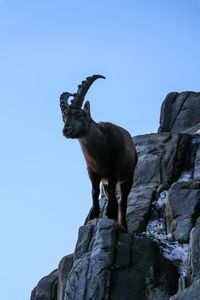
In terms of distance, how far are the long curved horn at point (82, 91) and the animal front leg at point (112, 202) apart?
99.6 inches

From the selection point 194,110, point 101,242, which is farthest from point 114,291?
point 194,110

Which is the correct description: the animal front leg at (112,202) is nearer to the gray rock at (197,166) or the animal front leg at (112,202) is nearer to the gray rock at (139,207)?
the gray rock at (139,207)

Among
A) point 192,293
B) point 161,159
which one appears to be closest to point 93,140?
point 161,159

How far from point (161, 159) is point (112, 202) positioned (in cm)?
789

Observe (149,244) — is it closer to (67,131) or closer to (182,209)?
(182,209)

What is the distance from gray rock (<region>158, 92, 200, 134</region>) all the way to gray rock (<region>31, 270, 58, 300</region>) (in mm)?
13326

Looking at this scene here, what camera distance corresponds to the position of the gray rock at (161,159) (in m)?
28.4

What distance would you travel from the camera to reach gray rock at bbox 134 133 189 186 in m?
28.4

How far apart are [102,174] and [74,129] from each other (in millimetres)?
1502

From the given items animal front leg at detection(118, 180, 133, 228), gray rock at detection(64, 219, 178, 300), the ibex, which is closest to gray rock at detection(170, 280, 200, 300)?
gray rock at detection(64, 219, 178, 300)

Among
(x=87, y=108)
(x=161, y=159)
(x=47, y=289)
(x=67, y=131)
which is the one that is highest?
(x=87, y=108)

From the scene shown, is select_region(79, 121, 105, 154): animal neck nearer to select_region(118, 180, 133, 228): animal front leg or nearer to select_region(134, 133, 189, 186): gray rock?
select_region(118, 180, 133, 228): animal front leg

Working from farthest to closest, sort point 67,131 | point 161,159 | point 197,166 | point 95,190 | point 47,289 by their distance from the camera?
1. point 161,159
2. point 197,166
3. point 47,289
4. point 95,190
5. point 67,131

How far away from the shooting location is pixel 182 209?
23.1 m
